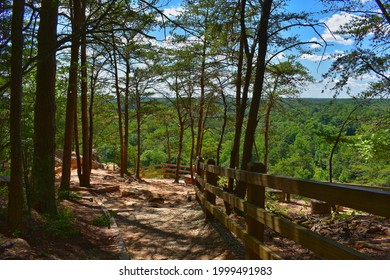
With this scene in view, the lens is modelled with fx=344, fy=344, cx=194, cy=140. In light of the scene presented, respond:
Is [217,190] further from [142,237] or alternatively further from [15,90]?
[15,90]

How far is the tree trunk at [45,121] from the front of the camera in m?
5.73

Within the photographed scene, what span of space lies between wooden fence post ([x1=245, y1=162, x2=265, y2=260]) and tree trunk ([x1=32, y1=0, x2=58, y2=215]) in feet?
12.2

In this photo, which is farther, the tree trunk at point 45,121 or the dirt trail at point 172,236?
the tree trunk at point 45,121

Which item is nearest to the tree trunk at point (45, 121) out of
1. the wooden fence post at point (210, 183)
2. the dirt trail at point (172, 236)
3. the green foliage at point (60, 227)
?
the green foliage at point (60, 227)

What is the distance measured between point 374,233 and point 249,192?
Result: 2.47 m

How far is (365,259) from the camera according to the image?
1.97 metres

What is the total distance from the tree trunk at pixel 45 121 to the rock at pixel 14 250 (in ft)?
7.30

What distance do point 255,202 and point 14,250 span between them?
7.88ft

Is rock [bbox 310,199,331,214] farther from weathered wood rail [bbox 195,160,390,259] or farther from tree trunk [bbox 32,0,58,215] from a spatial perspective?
tree trunk [bbox 32,0,58,215]

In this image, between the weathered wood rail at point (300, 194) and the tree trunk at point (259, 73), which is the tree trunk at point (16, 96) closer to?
the weathered wood rail at point (300, 194)

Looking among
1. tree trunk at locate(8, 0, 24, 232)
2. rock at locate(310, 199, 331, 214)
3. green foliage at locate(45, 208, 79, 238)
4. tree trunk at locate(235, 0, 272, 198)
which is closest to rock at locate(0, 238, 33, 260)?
tree trunk at locate(8, 0, 24, 232)

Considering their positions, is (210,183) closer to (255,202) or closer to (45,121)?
(255,202)

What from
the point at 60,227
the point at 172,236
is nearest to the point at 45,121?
the point at 60,227
